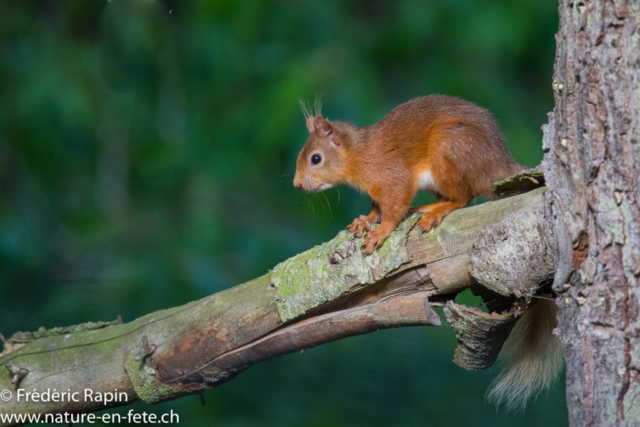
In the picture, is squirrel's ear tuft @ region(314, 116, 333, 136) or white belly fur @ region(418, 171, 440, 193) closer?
white belly fur @ region(418, 171, 440, 193)

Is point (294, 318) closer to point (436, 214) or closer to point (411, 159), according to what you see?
point (436, 214)

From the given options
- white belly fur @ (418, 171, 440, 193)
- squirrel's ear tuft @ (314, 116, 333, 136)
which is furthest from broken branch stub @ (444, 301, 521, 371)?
squirrel's ear tuft @ (314, 116, 333, 136)

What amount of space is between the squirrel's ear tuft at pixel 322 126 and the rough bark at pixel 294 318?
1.87ft

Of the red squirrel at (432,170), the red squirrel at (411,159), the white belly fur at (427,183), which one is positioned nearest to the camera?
the red squirrel at (432,170)

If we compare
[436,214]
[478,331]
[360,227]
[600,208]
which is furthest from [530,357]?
[600,208]

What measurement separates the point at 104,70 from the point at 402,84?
2.05 meters

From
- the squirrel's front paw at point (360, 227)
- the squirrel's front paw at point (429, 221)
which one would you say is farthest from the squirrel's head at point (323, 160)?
the squirrel's front paw at point (429, 221)

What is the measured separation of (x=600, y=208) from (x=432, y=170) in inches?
32.2

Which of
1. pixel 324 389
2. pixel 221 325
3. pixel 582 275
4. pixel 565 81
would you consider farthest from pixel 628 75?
pixel 324 389

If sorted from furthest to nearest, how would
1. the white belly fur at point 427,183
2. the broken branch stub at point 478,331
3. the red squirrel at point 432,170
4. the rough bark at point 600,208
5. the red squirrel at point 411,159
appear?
the white belly fur at point 427,183, the red squirrel at point 411,159, the red squirrel at point 432,170, the broken branch stub at point 478,331, the rough bark at point 600,208

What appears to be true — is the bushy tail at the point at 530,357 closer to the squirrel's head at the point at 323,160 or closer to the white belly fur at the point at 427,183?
the white belly fur at the point at 427,183

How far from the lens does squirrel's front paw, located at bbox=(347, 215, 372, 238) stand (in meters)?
1.78

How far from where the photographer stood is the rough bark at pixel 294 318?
1.52 meters

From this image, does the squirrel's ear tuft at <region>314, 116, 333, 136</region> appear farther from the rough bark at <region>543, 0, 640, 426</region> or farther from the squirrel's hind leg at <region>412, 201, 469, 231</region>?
the rough bark at <region>543, 0, 640, 426</region>
